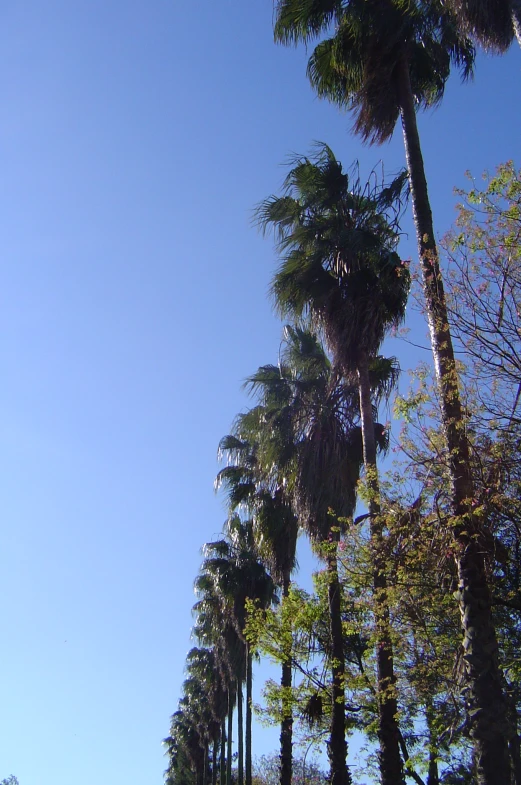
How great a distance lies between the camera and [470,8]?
38.0 ft

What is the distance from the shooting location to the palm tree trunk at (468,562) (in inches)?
356

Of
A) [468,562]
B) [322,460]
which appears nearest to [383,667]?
[468,562]

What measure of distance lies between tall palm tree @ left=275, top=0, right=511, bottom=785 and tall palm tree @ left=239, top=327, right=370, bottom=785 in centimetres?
557

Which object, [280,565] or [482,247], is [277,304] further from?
[280,565]

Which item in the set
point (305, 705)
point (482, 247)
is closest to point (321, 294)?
point (482, 247)

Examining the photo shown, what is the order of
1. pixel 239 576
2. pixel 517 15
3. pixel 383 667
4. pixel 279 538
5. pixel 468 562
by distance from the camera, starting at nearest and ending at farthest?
pixel 468 562 → pixel 517 15 → pixel 383 667 → pixel 279 538 → pixel 239 576

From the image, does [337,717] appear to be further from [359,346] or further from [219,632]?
[219,632]

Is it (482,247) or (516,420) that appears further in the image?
(482,247)

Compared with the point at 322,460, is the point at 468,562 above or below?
below

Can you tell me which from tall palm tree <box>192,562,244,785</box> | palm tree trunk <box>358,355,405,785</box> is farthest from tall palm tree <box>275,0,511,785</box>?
tall palm tree <box>192,562,244,785</box>

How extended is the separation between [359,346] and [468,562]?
7420mm

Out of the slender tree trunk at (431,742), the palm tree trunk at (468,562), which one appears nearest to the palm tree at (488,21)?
the palm tree trunk at (468,562)

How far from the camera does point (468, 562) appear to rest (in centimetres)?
1013

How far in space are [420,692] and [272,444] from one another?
780 cm
